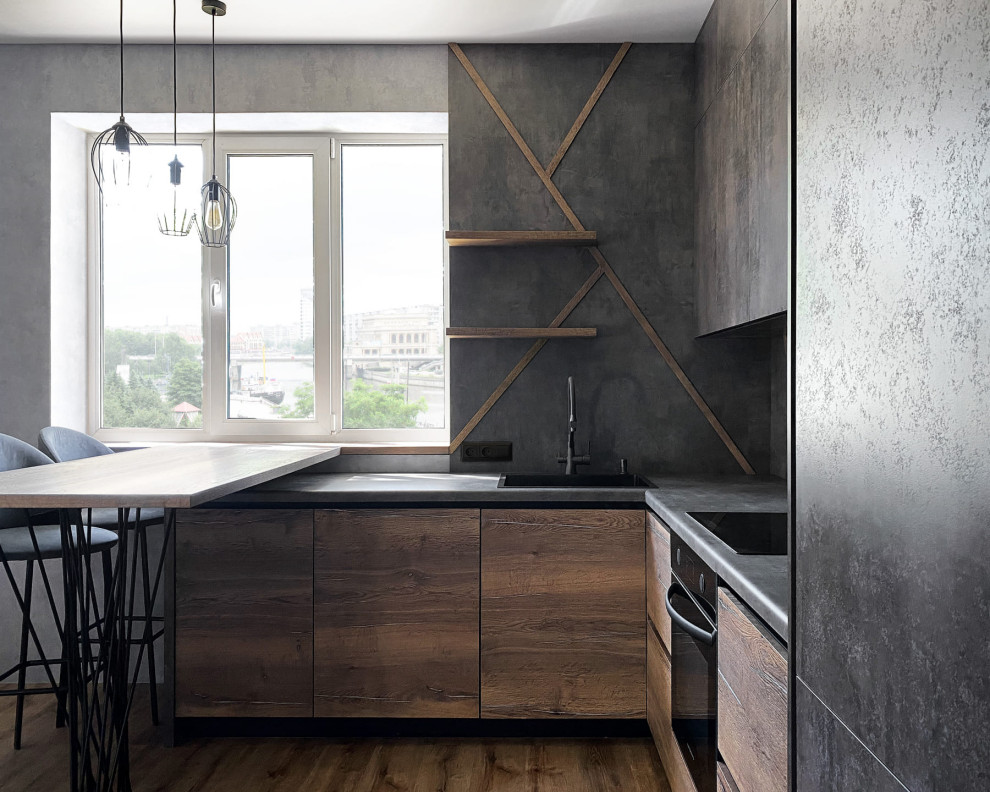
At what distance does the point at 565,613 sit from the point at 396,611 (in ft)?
1.89

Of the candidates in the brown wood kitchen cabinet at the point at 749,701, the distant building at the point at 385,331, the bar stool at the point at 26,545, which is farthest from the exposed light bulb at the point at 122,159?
the brown wood kitchen cabinet at the point at 749,701

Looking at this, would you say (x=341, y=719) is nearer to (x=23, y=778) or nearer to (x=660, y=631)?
(x=23, y=778)

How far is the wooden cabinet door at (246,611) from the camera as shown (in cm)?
243

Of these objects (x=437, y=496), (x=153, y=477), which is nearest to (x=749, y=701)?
(x=437, y=496)

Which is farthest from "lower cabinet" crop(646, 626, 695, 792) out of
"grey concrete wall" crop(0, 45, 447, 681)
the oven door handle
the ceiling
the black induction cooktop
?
the ceiling

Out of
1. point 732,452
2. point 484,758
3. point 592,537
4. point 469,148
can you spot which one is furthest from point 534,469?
point 469,148

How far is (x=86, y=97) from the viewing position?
9.96 feet

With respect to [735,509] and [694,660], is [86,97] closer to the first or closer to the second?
[735,509]

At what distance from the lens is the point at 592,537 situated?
2.41m

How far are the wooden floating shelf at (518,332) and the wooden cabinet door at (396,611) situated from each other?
0.73 metres

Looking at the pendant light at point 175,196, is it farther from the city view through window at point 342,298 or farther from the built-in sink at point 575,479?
the built-in sink at point 575,479

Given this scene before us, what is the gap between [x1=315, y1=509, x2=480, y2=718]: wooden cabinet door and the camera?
95.0 inches

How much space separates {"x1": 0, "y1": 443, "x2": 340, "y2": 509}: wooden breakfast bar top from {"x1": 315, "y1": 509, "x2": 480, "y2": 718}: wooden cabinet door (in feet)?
1.19

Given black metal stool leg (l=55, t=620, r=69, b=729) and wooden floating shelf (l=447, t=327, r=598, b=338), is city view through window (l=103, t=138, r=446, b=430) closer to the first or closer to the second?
wooden floating shelf (l=447, t=327, r=598, b=338)
